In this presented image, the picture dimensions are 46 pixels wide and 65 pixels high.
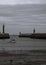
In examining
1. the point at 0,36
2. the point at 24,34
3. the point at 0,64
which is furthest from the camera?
the point at 24,34

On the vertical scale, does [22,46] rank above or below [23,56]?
below

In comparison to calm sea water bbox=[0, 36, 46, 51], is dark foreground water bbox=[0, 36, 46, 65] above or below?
above

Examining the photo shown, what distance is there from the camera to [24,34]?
198ft

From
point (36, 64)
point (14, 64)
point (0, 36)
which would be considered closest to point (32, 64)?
point (36, 64)

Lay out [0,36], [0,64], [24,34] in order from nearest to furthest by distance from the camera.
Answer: [0,64]
[0,36]
[24,34]

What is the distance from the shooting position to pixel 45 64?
4828mm

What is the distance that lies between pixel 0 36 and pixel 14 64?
1531 inches

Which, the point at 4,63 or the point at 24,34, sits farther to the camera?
the point at 24,34

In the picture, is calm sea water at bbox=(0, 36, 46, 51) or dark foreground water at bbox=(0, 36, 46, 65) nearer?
dark foreground water at bbox=(0, 36, 46, 65)

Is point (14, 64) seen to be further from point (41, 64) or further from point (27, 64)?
point (41, 64)

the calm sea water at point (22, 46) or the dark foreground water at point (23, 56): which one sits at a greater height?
the dark foreground water at point (23, 56)

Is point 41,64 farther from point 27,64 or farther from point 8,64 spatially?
point 8,64

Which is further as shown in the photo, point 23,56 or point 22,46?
point 22,46

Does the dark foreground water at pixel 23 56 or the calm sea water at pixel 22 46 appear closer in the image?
the dark foreground water at pixel 23 56
